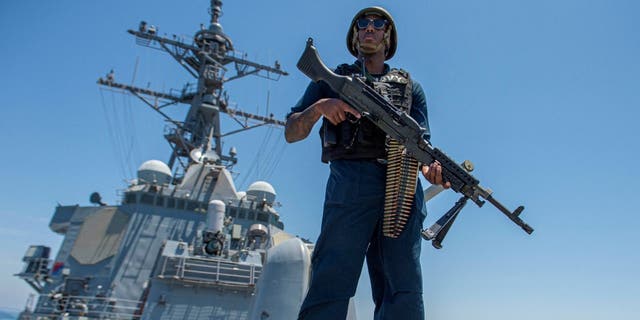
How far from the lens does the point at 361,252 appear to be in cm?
215

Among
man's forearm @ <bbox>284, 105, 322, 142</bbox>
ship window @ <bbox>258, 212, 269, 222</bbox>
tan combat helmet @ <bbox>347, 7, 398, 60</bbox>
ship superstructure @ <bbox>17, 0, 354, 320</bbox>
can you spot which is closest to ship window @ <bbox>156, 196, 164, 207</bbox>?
ship superstructure @ <bbox>17, 0, 354, 320</bbox>

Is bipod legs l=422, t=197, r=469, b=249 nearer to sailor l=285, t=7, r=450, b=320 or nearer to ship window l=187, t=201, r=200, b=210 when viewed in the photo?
sailor l=285, t=7, r=450, b=320

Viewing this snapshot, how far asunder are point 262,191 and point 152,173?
379 cm

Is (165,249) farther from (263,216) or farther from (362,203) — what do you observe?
(362,203)

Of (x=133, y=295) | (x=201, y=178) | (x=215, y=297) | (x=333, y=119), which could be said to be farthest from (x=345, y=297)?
(x=201, y=178)

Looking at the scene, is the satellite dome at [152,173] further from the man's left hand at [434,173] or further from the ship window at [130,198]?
the man's left hand at [434,173]

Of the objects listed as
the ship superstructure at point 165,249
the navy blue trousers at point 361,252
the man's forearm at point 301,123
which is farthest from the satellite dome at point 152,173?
the navy blue trousers at point 361,252

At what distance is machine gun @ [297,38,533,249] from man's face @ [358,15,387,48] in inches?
10.8

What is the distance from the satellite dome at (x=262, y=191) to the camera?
57.3ft

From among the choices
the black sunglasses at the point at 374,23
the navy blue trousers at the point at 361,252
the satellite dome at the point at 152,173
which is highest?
the satellite dome at the point at 152,173

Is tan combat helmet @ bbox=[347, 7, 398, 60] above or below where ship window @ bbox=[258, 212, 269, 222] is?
below

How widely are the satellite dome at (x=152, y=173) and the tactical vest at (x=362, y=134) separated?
14.4 m

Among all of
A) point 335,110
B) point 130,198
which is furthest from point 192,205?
point 335,110

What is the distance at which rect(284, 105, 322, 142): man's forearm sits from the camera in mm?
2223
